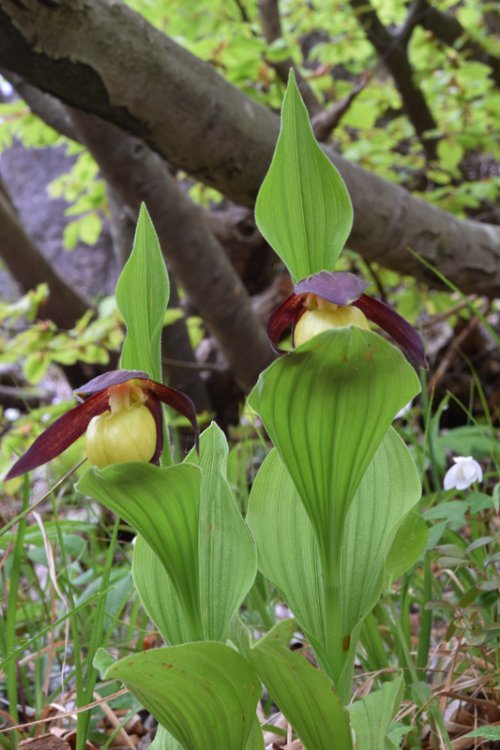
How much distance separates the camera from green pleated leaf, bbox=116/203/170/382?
526 mm

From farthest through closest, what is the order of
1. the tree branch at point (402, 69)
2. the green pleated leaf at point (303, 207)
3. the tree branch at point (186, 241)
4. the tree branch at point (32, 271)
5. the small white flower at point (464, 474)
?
the tree branch at point (402, 69), the tree branch at point (32, 271), the tree branch at point (186, 241), the small white flower at point (464, 474), the green pleated leaf at point (303, 207)

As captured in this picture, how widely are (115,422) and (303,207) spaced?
219mm

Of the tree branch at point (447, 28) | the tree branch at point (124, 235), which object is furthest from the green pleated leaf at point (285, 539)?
the tree branch at point (447, 28)

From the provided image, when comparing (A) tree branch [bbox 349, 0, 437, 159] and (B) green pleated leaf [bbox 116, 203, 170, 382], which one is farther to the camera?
(A) tree branch [bbox 349, 0, 437, 159]

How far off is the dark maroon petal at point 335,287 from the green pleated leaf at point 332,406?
0.04m

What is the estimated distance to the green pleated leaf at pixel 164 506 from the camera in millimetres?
435

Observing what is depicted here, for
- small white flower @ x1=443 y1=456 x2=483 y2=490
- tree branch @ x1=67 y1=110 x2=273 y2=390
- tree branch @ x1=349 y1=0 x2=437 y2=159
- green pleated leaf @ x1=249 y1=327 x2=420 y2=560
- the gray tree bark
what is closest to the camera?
green pleated leaf @ x1=249 y1=327 x2=420 y2=560

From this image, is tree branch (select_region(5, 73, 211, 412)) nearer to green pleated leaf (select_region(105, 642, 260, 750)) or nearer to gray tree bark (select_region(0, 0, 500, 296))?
gray tree bark (select_region(0, 0, 500, 296))

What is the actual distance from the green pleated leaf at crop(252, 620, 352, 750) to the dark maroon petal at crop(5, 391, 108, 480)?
210 millimetres

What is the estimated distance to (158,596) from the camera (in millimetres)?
568

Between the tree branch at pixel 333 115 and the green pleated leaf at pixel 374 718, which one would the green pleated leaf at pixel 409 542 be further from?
the tree branch at pixel 333 115

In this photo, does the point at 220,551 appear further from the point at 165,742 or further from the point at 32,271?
the point at 32,271

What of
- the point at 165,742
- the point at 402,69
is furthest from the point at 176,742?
the point at 402,69

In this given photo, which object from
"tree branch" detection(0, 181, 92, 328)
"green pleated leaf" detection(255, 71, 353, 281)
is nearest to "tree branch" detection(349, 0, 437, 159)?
"tree branch" detection(0, 181, 92, 328)
